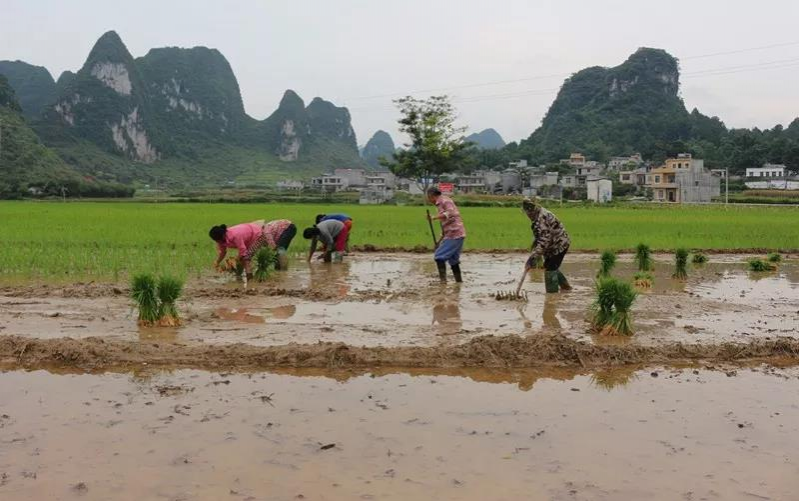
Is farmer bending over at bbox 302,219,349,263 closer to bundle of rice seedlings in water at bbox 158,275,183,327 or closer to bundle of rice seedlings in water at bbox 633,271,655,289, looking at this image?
bundle of rice seedlings in water at bbox 633,271,655,289

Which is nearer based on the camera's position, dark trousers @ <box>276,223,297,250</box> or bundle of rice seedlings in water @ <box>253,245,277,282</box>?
bundle of rice seedlings in water @ <box>253,245,277,282</box>

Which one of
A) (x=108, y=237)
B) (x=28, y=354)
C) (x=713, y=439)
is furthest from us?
(x=108, y=237)

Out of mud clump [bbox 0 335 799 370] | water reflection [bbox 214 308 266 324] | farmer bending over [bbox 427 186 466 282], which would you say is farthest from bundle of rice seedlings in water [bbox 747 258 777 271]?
water reflection [bbox 214 308 266 324]

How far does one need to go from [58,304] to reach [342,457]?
16.6 ft

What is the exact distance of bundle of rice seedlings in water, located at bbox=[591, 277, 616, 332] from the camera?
228 inches

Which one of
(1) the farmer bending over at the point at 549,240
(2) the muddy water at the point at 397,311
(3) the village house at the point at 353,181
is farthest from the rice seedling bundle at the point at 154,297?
(3) the village house at the point at 353,181

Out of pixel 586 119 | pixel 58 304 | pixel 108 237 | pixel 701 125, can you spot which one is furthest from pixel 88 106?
pixel 58 304

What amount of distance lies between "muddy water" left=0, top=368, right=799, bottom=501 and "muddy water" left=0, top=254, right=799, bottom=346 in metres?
1.13

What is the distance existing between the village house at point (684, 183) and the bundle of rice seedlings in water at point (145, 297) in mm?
50871

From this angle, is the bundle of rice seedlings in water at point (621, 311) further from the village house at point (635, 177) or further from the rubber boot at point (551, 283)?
the village house at point (635, 177)

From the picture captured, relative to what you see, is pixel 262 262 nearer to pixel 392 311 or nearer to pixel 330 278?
pixel 330 278

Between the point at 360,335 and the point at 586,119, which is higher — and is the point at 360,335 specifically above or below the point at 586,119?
below

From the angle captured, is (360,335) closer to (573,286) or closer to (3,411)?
(3,411)

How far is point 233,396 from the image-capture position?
415 cm
